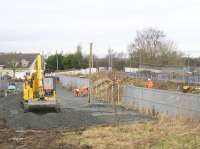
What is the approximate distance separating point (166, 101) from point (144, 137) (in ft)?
37.5

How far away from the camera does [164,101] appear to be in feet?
96.8

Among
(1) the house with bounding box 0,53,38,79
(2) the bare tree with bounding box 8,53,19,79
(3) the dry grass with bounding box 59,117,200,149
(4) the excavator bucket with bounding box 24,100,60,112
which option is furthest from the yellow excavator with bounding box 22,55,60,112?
(1) the house with bounding box 0,53,38,79

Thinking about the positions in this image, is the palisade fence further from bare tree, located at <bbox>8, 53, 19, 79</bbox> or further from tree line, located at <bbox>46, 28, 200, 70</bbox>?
bare tree, located at <bbox>8, 53, 19, 79</bbox>

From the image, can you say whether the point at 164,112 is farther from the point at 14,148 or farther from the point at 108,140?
the point at 14,148

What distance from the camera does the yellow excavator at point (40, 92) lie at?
32469 millimetres

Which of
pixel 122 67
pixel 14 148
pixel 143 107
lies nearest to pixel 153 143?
pixel 14 148

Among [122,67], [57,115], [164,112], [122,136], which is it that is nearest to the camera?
[122,136]

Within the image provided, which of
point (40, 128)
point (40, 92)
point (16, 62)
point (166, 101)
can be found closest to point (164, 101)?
point (166, 101)

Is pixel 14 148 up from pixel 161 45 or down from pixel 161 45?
down

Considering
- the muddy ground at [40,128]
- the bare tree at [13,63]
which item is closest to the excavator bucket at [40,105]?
the muddy ground at [40,128]

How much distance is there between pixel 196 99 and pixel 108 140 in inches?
342

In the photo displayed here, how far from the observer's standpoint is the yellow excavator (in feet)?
107

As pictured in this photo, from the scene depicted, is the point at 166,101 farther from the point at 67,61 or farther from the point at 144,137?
the point at 67,61

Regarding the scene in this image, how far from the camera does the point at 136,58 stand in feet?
372
